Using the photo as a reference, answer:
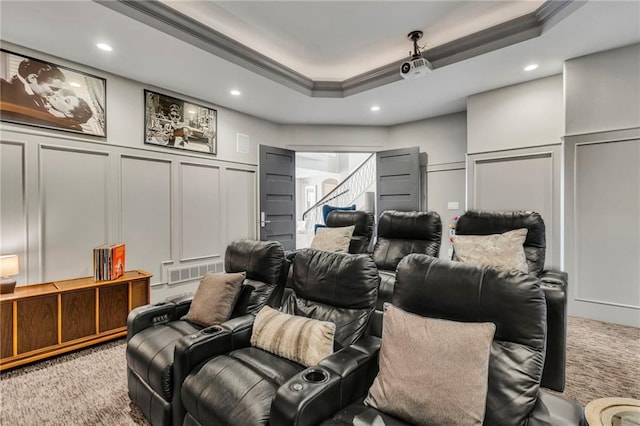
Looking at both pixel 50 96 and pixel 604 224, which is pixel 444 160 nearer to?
pixel 604 224

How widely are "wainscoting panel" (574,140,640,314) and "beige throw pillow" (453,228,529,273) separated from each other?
1286mm

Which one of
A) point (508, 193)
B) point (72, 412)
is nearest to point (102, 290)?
point (72, 412)

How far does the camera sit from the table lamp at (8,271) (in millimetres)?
2451

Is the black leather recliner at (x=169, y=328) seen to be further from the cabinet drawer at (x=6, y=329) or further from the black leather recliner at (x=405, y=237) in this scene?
the black leather recliner at (x=405, y=237)

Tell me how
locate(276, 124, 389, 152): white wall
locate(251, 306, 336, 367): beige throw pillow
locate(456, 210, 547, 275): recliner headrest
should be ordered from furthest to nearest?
1. locate(276, 124, 389, 152): white wall
2. locate(456, 210, 547, 275): recliner headrest
3. locate(251, 306, 336, 367): beige throw pillow

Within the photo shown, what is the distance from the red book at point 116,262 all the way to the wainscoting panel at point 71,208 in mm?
380

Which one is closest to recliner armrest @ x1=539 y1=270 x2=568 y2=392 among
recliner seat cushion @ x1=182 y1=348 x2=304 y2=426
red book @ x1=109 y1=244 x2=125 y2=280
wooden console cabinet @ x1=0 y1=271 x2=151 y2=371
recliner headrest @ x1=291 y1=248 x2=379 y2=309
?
recliner headrest @ x1=291 y1=248 x2=379 y2=309

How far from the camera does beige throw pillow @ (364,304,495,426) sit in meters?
1.09

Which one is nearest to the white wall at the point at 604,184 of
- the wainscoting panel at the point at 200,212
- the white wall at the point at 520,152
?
the white wall at the point at 520,152

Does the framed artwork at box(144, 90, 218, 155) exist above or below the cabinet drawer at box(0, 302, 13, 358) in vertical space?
above

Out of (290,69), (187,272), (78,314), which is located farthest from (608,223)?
(78,314)

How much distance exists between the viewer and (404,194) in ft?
17.0

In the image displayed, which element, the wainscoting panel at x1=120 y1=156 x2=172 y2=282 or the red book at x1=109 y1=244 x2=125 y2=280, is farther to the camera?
the wainscoting panel at x1=120 y1=156 x2=172 y2=282

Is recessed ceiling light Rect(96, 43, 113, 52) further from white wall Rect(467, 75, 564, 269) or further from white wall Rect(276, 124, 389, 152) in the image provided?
white wall Rect(467, 75, 564, 269)
